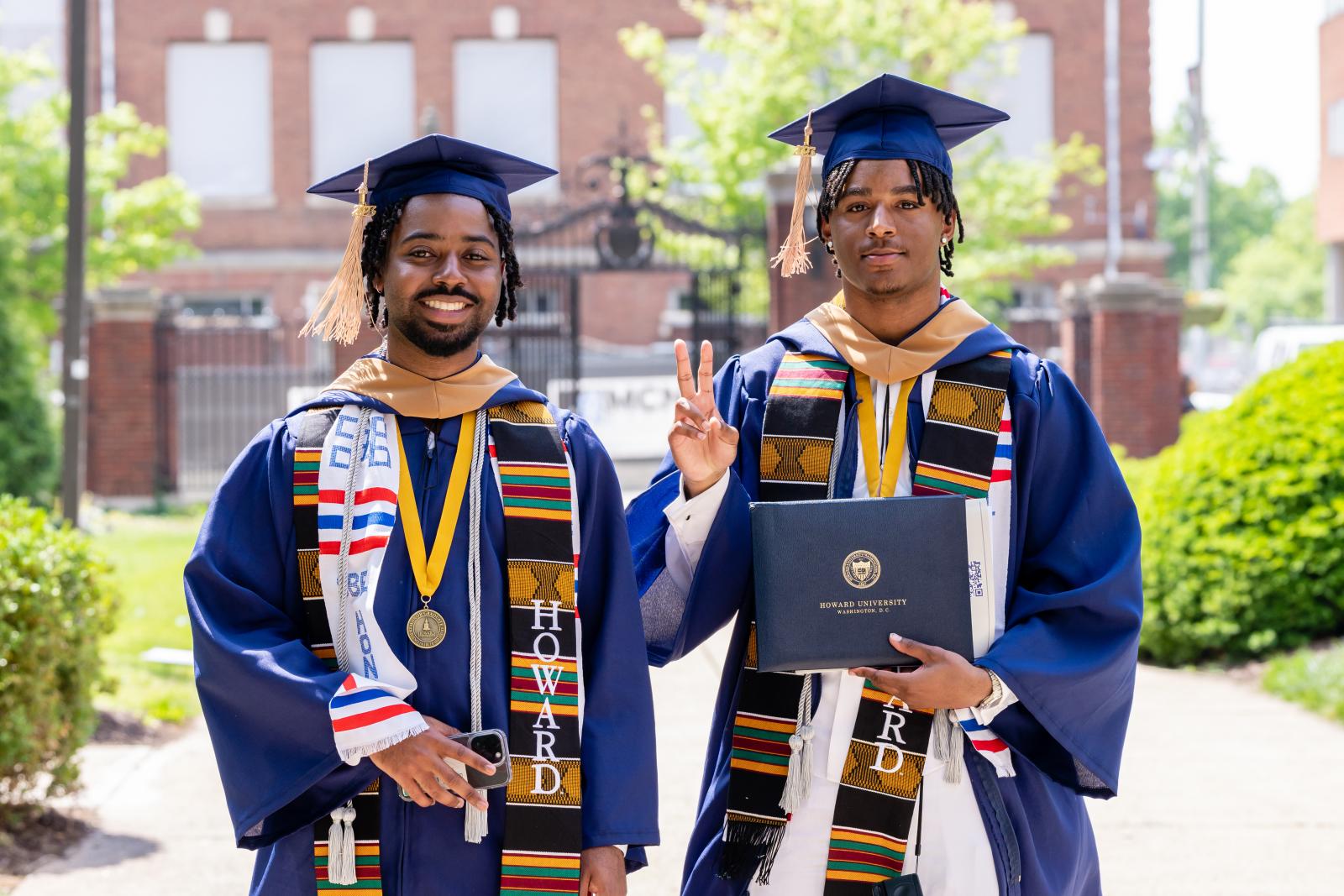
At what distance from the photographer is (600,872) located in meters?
2.63

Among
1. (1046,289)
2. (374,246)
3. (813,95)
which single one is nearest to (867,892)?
(374,246)

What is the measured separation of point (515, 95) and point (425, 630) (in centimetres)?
2604

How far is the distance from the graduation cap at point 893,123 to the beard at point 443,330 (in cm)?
76

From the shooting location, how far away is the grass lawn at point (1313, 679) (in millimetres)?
7250

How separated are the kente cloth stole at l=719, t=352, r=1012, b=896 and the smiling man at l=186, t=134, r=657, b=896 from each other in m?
0.24

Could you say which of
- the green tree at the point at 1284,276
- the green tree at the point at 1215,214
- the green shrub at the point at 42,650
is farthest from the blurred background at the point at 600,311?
the green tree at the point at 1215,214

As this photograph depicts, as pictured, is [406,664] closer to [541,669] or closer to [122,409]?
[541,669]

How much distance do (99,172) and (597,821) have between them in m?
17.8

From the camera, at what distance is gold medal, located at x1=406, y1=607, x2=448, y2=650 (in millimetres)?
2605

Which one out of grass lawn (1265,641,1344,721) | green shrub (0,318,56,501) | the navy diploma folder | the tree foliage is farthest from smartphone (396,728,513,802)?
→ the tree foliage

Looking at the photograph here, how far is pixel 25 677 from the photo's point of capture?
16.2 ft

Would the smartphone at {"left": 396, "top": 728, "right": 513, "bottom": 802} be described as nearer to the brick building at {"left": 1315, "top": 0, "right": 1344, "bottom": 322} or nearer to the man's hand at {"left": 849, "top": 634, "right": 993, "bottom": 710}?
the man's hand at {"left": 849, "top": 634, "right": 993, "bottom": 710}

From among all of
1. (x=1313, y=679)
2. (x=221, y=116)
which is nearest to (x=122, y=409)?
(x=221, y=116)

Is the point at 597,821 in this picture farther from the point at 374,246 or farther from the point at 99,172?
the point at 99,172
